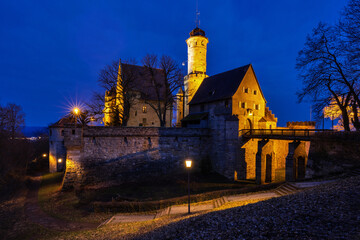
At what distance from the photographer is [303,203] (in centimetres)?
802

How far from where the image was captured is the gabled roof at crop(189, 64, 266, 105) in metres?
25.5

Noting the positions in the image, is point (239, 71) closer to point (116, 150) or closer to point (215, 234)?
point (116, 150)

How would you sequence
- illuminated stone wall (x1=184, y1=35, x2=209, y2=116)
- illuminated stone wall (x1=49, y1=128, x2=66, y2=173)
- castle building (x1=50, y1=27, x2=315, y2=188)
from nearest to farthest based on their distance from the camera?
castle building (x1=50, y1=27, x2=315, y2=188), illuminated stone wall (x1=49, y1=128, x2=66, y2=173), illuminated stone wall (x1=184, y1=35, x2=209, y2=116)

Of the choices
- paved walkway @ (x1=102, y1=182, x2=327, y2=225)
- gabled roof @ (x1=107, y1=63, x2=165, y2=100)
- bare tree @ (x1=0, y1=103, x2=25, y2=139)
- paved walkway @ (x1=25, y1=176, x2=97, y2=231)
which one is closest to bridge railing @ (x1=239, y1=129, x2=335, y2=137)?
paved walkway @ (x1=102, y1=182, x2=327, y2=225)

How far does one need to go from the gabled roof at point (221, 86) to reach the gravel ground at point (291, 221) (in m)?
17.7

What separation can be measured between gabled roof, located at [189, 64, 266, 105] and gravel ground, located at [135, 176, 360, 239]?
58.1ft

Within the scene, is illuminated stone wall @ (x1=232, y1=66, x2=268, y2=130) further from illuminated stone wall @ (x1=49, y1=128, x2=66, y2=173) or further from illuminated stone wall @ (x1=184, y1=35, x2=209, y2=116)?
illuminated stone wall @ (x1=49, y1=128, x2=66, y2=173)

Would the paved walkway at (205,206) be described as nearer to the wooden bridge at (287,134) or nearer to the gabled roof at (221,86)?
the wooden bridge at (287,134)

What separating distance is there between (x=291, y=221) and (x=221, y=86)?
76.9 ft

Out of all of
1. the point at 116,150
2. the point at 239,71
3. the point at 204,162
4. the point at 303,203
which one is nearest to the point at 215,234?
the point at 303,203

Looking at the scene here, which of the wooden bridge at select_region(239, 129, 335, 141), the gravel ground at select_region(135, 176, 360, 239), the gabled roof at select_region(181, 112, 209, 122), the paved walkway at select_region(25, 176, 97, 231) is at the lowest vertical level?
the paved walkway at select_region(25, 176, 97, 231)

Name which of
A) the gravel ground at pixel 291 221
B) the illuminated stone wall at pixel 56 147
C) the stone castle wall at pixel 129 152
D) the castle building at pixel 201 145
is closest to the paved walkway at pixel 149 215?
the gravel ground at pixel 291 221

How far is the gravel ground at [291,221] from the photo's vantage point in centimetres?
567

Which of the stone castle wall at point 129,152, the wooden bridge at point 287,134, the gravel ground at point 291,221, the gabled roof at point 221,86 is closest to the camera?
the gravel ground at point 291,221
